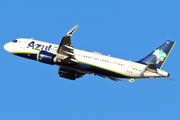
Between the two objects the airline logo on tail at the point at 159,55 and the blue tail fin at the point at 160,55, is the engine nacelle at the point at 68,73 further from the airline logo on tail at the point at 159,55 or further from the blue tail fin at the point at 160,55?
the airline logo on tail at the point at 159,55

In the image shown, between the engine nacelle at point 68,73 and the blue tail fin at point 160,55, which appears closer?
the blue tail fin at point 160,55

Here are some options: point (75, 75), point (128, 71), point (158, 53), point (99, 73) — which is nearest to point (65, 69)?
point (75, 75)

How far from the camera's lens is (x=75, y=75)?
52.8 m

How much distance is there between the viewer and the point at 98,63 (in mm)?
50031

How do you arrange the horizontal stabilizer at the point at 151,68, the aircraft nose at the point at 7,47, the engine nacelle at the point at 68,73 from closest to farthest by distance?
the horizontal stabilizer at the point at 151,68 < the engine nacelle at the point at 68,73 < the aircraft nose at the point at 7,47

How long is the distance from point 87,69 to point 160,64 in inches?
438

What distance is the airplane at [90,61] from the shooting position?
155ft

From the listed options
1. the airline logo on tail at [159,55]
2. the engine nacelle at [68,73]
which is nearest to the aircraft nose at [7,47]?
the engine nacelle at [68,73]

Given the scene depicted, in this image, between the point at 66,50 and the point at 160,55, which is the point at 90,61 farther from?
the point at 160,55

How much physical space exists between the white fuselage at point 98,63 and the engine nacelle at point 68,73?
2177 mm

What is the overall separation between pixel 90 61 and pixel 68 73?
4648 millimetres

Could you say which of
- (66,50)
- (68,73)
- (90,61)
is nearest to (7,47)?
(68,73)

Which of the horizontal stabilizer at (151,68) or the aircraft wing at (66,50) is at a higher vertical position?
the aircraft wing at (66,50)

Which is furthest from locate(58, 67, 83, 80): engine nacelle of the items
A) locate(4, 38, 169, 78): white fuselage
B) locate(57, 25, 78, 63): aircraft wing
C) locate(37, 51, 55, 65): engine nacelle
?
locate(37, 51, 55, 65): engine nacelle
